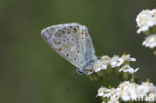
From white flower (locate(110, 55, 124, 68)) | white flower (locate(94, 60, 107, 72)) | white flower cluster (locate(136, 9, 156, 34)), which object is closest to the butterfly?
white flower (locate(94, 60, 107, 72))

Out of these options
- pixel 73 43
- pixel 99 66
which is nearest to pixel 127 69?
pixel 99 66

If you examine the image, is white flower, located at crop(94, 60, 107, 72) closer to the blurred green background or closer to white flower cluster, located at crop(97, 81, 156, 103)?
white flower cluster, located at crop(97, 81, 156, 103)

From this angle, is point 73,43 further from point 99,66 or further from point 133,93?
point 133,93

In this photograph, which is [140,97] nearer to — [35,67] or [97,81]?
[97,81]

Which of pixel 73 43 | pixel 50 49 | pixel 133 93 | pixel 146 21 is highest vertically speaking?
pixel 50 49

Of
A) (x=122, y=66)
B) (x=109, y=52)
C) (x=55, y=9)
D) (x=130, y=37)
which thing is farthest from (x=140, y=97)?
(x=55, y=9)

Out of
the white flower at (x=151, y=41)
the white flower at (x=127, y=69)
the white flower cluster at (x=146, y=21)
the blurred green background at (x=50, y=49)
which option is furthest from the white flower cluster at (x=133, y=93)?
the blurred green background at (x=50, y=49)
